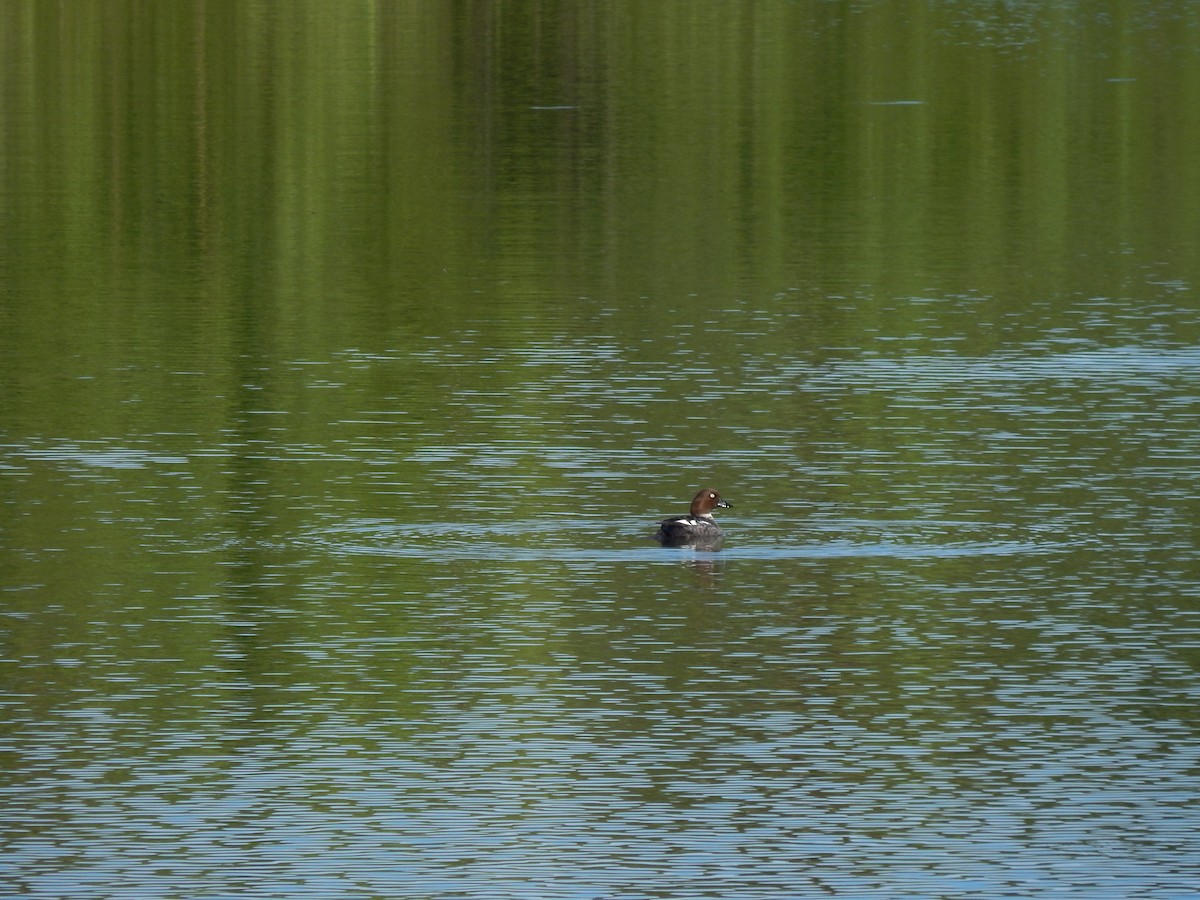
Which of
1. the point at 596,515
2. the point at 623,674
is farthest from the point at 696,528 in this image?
the point at 623,674

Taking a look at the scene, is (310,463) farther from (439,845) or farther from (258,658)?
(439,845)

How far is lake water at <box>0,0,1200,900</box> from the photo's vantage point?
17.2m

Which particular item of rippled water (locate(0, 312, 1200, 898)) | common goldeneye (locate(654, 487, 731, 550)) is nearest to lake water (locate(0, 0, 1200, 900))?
rippled water (locate(0, 312, 1200, 898))

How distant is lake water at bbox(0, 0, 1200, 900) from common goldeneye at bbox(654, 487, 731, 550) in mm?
212

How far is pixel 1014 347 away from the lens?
35.7 m

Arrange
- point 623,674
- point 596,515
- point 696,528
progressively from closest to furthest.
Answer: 1. point 623,674
2. point 696,528
3. point 596,515

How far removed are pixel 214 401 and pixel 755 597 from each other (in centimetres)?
1050

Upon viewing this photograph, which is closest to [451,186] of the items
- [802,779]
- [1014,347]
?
[1014,347]

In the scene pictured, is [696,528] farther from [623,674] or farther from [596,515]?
[623,674]

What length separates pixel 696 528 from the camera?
24266mm

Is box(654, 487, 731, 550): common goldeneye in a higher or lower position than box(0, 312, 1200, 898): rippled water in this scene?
higher

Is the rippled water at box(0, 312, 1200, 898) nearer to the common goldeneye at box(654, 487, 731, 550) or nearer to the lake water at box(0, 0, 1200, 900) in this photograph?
the lake water at box(0, 0, 1200, 900)

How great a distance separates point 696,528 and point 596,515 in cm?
174

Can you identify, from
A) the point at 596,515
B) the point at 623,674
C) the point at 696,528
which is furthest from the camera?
the point at 596,515
